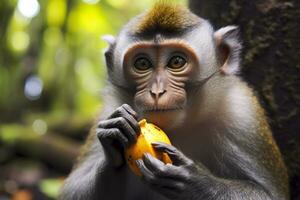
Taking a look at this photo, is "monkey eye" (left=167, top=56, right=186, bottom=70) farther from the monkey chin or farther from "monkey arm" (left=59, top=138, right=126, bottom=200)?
"monkey arm" (left=59, top=138, right=126, bottom=200)

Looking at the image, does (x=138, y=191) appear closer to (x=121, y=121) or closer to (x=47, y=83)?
(x=121, y=121)

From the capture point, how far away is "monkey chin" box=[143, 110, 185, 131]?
13.9 ft

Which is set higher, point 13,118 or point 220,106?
point 220,106

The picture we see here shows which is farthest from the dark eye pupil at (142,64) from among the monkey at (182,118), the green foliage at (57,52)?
the green foliage at (57,52)

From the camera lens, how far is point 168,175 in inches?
162

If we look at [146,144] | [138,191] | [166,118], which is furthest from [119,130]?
[138,191]

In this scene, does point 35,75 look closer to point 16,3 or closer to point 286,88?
point 16,3

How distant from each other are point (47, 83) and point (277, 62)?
660 centimetres

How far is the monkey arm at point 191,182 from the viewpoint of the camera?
161 inches

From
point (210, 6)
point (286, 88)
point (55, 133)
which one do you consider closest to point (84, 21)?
point (55, 133)

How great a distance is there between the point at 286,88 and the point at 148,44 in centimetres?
171

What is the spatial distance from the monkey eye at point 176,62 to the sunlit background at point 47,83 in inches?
155

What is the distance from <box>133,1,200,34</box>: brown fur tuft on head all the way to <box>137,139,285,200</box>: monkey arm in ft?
3.30

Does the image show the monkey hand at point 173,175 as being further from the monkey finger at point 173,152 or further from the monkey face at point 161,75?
the monkey face at point 161,75
